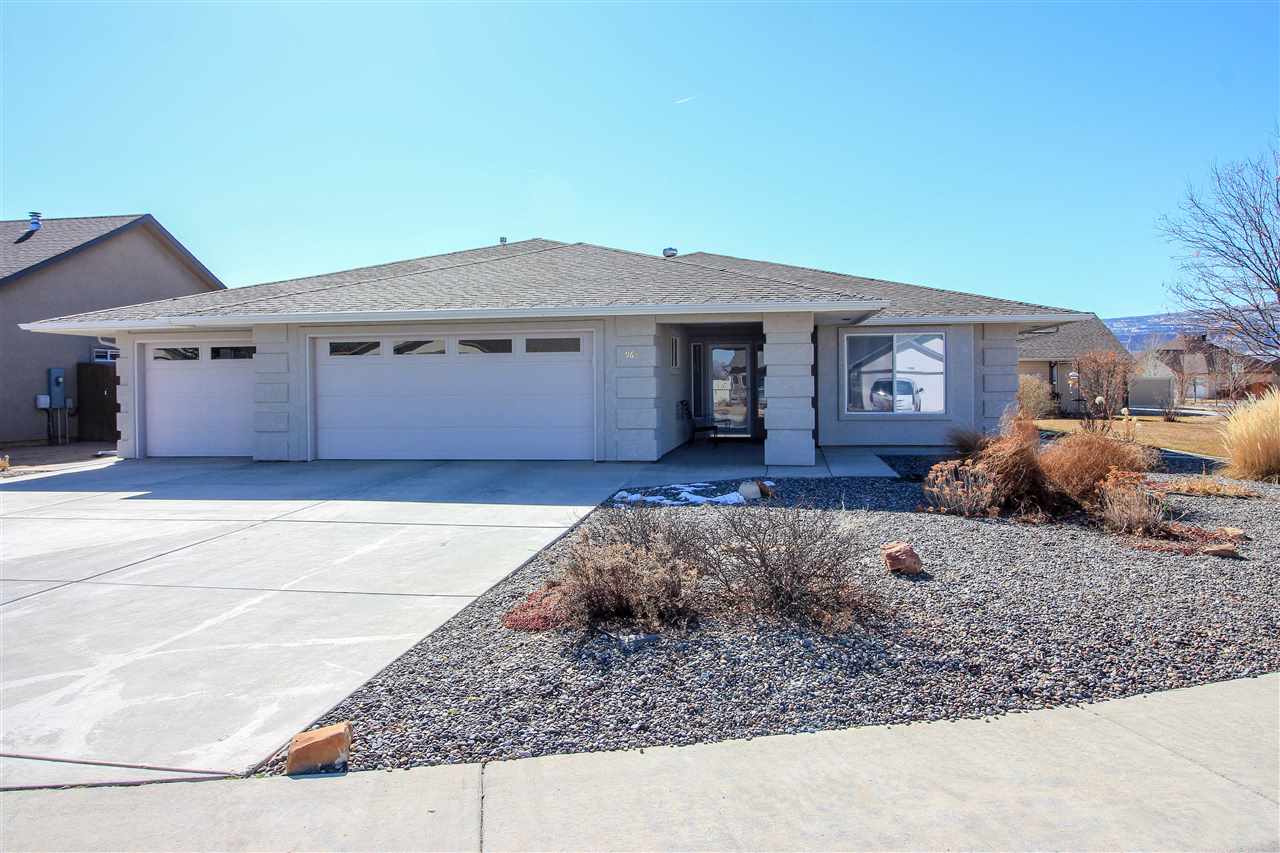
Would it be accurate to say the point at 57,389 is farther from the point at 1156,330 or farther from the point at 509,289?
the point at 1156,330

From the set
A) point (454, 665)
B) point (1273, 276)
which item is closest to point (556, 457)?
point (454, 665)

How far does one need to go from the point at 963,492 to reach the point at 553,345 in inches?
302

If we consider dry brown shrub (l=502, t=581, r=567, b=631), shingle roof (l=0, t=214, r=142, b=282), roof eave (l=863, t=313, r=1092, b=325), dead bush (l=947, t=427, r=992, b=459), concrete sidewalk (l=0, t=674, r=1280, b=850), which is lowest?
concrete sidewalk (l=0, t=674, r=1280, b=850)

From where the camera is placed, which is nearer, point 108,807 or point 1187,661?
point 108,807

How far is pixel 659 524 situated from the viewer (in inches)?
255

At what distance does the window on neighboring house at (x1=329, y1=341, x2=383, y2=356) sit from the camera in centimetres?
1498

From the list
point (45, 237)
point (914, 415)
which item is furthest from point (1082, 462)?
point (45, 237)

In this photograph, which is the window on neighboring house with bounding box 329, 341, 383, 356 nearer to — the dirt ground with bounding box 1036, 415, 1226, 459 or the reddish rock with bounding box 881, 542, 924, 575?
the reddish rock with bounding box 881, 542, 924, 575

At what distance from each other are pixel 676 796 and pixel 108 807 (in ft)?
7.49

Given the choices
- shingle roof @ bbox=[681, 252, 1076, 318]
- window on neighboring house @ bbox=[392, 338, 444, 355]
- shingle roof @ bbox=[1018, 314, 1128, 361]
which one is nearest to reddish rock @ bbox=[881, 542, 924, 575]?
shingle roof @ bbox=[681, 252, 1076, 318]

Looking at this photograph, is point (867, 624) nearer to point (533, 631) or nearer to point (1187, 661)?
point (1187, 661)

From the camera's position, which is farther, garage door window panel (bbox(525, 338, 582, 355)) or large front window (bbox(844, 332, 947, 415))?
large front window (bbox(844, 332, 947, 415))

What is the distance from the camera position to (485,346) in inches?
575

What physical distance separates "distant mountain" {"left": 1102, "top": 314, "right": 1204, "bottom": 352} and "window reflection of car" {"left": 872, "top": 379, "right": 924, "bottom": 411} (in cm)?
856
